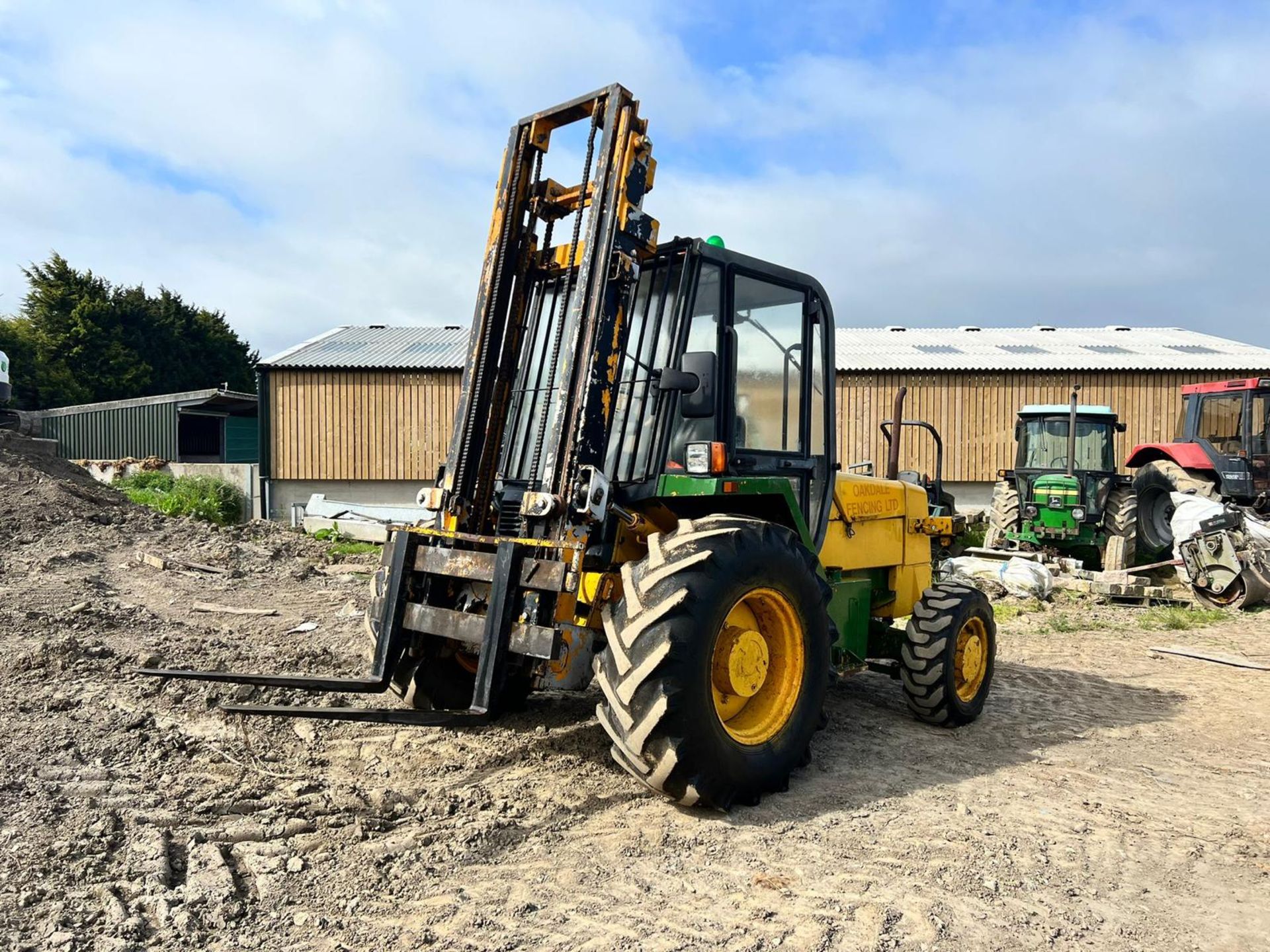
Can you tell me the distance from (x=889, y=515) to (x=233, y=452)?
954 inches

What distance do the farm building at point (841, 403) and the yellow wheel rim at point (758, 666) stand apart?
46.1 ft

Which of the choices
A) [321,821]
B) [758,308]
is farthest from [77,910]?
[758,308]

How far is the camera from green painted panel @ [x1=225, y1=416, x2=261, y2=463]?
26.5m

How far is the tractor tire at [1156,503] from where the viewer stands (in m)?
13.4

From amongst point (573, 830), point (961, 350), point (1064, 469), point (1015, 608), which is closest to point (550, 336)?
point (573, 830)

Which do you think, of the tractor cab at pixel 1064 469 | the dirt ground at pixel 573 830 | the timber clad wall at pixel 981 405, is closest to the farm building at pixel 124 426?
the timber clad wall at pixel 981 405

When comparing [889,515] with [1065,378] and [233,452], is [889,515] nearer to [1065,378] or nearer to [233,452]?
[1065,378]

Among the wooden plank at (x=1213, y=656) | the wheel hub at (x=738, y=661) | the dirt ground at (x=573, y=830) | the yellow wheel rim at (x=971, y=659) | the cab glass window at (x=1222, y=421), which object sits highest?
the cab glass window at (x=1222, y=421)

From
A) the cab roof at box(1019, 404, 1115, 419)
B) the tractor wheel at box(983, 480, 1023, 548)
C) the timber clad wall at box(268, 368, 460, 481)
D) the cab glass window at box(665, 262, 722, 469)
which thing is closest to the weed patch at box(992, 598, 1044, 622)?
the tractor wheel at box(983, 480, 1023, 548)

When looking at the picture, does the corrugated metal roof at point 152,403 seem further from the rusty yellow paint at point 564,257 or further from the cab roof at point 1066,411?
the rusty yellow paint at point 564,257

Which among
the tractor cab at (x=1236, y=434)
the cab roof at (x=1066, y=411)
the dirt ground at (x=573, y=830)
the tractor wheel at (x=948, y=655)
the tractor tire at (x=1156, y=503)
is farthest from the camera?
the cab roof at (x=1066, y=411)

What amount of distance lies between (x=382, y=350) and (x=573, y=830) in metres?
17.9

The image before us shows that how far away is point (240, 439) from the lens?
26.8m

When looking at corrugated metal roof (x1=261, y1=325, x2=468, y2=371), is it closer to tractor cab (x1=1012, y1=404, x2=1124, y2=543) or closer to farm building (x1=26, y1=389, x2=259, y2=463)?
farm building (x1=26, y1=389, x2=259, y2=463)
